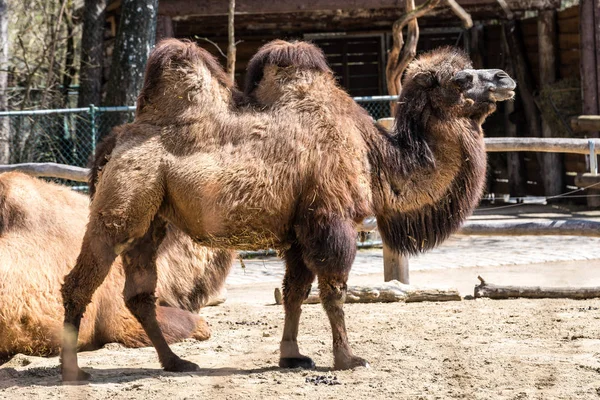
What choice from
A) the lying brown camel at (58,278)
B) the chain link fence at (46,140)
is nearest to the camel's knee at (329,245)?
the lying brown camel at (58,278)

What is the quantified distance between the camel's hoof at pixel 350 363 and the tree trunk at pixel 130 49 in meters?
7.65

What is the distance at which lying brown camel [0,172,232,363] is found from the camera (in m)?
5.77

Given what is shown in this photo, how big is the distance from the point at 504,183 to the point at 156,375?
1297 centimetres

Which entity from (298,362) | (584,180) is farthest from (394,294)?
(584,180)

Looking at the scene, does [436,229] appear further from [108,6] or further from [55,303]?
[108,6]

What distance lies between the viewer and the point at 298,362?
17.7 ft

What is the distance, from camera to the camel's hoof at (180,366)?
213 inches

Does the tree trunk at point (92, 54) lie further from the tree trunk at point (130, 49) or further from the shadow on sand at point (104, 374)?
the shadow on sand at point (104, 374)

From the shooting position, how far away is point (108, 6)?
15.5 m

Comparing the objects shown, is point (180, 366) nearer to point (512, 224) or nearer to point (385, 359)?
point (385, 359)

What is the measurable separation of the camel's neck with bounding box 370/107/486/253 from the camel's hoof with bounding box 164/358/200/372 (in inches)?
52.7

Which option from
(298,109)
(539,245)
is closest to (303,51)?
(298,109)

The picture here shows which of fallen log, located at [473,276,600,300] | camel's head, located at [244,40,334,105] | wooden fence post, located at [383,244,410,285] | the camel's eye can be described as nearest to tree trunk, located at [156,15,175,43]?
wooden fence post, located at [383,244,410,285]

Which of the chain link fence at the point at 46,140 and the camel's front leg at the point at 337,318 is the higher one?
the chain link fence at the point at 46,140
